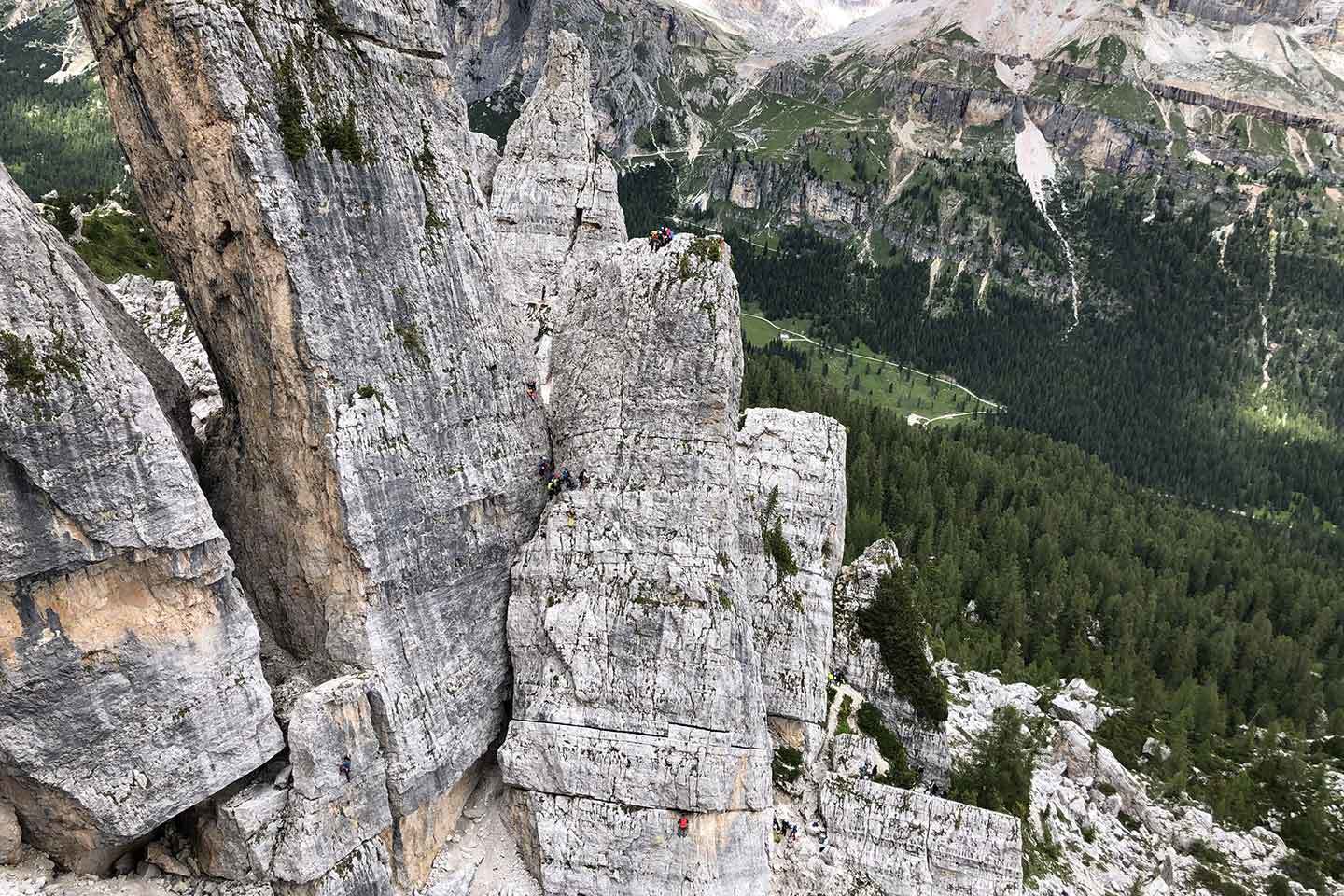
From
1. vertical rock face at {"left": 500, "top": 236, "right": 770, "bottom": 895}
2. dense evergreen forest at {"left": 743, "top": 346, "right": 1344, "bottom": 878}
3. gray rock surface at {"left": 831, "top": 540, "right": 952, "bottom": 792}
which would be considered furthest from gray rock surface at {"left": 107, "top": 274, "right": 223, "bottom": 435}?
dense evergreen forest at {"left": 743, "top": 346, "right": 1344, "bottom": 878}

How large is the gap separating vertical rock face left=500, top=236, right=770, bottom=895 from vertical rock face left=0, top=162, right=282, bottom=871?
10356 millimetres

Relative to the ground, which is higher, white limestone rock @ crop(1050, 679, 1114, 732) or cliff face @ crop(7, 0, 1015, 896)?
cliff face @ crop(7, 0, 1015, 896)

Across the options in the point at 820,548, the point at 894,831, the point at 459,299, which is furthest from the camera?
the point at 820,548

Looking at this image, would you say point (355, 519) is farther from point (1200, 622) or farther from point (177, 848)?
point (1200, 622)

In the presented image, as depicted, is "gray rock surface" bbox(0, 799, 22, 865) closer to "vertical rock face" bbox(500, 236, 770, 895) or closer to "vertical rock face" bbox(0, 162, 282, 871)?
"vertical rock face" bbox(0, 162, 282, 871)

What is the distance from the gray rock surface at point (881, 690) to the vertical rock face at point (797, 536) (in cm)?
Answer: 388

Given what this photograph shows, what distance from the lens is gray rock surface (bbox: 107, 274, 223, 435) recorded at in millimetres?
39406

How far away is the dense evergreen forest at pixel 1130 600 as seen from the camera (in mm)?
66062

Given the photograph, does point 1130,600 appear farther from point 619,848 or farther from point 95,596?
point 95,596

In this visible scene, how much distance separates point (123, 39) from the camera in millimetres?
22344

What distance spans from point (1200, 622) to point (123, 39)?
112 meters

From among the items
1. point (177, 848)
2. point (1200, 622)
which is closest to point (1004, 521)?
point (1200, 622)

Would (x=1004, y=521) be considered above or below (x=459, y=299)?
below

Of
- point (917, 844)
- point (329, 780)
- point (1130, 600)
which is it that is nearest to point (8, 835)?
point (329, 780)
